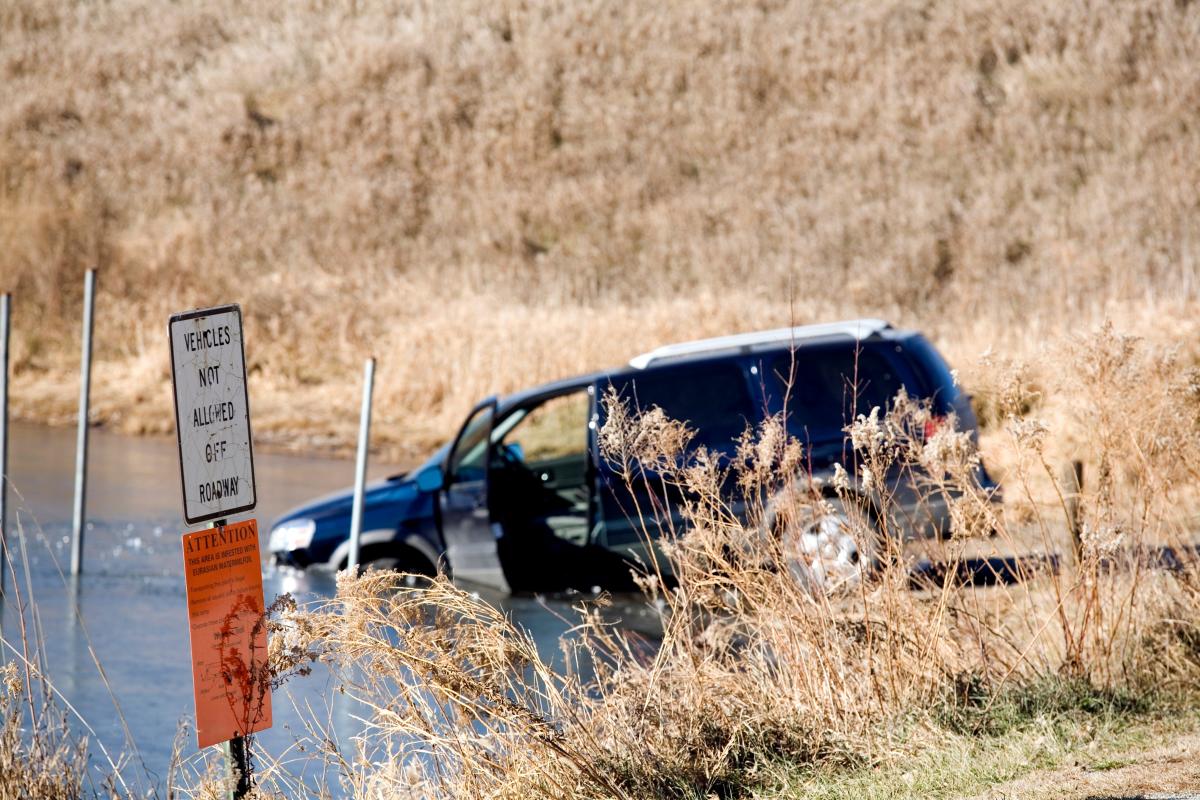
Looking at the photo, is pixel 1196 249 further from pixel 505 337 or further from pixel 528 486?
pixel 528 486

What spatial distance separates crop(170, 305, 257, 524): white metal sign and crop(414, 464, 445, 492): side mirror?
5.96 meters

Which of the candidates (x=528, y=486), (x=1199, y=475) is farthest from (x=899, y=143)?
(x=1199, y=475)

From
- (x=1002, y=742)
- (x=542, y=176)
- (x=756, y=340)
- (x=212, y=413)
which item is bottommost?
(x=1002, y=742)

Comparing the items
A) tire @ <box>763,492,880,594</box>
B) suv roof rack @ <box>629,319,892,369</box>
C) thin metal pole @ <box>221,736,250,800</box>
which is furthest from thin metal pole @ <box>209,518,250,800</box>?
suv roof rack @ <box>629,319,892,369</box>

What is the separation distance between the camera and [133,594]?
11.2 m

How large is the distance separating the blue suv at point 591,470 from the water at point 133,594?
15.2 inches

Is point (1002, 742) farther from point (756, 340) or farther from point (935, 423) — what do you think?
point (756, 340)

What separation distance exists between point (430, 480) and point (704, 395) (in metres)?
2.14

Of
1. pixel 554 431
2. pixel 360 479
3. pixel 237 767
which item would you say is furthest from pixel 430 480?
pixel 554 431

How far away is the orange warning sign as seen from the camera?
463 cm

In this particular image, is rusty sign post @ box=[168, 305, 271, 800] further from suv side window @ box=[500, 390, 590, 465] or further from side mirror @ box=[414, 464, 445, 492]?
suv side window @ box=[500, 390, 590, 465]

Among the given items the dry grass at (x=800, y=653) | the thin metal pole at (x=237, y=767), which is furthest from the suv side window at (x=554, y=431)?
the thin metal pole at (x=237, y=767)

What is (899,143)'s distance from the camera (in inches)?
1570

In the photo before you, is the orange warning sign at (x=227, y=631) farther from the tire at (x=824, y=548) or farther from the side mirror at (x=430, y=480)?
the side mirror at (x=430, y=480)
